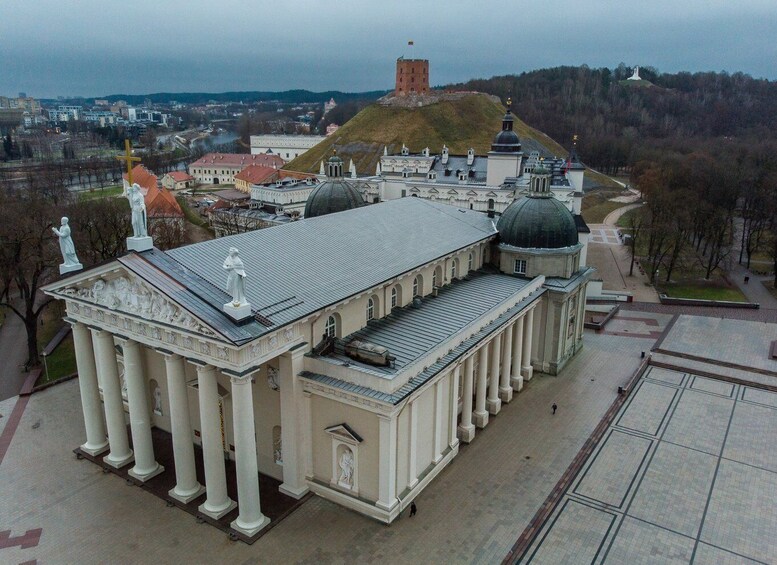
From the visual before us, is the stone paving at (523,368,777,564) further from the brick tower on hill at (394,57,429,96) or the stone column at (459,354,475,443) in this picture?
the brick tower on hill at (394,57,429,96)

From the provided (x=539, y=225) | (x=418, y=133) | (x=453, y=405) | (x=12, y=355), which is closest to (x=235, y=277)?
(x=453, y=405)

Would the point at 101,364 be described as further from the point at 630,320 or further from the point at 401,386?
the point at 630,320

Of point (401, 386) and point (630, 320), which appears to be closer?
point (401, 386)

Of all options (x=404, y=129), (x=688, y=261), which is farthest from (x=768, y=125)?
(x=688, y=261)

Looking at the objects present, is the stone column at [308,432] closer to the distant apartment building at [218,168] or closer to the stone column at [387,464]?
the stone column at [387,464]

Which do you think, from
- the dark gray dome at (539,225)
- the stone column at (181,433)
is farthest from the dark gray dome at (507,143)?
the stone column at (181,433)

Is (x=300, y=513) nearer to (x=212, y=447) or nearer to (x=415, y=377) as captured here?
(x=212, y=447)
